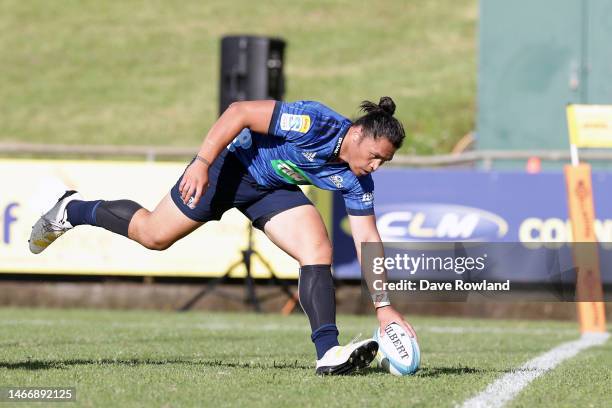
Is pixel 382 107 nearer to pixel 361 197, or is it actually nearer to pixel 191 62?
pixel 361 197

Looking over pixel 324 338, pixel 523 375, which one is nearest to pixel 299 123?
pixel 324 338

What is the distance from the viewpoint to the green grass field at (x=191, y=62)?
34.7 m

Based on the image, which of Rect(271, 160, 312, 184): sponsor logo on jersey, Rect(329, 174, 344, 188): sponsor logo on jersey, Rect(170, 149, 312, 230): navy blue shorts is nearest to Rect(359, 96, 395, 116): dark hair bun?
Rect(329, 174, 344, 188): sponsor logo on jersey

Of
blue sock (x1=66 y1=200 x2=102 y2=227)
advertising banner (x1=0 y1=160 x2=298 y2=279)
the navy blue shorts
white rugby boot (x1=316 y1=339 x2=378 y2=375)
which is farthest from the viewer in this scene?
advertising banner (x1=0 y1=160 x2=298 y2=279)

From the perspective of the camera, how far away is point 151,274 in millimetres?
15031

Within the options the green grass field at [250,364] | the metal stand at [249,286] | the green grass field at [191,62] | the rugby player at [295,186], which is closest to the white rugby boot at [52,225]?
the rugby player at [295,186]

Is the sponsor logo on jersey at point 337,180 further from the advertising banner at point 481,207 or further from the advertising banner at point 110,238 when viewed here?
the advertising banner at point 110,238

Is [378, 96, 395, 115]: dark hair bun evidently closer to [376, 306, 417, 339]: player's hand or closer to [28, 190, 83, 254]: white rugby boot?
[376, 306, 417, 339]: player's hand

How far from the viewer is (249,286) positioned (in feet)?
47.5

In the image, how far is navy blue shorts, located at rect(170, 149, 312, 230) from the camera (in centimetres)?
753

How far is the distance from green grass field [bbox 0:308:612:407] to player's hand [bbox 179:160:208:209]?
3.41ft

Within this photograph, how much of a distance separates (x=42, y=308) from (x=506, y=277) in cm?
576

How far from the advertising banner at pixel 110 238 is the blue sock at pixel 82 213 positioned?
6538mm

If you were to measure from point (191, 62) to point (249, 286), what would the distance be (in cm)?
2652
